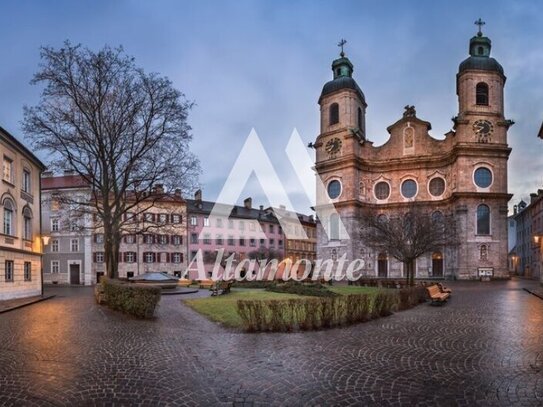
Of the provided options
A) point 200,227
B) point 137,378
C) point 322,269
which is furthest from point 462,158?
point 137,378

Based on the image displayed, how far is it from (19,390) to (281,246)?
66.3 m

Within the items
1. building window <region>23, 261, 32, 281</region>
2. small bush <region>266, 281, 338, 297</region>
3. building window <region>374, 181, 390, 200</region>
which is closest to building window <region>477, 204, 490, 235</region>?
building window <region>374, 181, 390, 200</region>

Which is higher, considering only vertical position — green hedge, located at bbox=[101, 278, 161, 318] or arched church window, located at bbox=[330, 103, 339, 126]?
arched church window, located at bbox=[330, 103, 339, 126]

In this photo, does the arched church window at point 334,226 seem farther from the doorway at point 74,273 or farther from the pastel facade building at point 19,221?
the pastel facade building at point 19,221

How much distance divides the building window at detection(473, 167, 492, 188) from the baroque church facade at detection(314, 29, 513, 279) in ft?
0.36

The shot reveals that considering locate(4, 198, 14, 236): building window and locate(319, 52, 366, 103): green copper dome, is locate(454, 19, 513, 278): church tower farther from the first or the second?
locate(4, 198, 14, 236): building window

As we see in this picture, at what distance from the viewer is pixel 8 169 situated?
22.9 meters

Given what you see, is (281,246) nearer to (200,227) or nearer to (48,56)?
(200,227)

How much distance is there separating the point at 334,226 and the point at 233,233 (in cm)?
1763

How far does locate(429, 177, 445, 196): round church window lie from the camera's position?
168 ft

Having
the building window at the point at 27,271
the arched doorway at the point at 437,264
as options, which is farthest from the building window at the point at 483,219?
the building window at the point at 27,271

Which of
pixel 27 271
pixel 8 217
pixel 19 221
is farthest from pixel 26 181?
pixel 27 271

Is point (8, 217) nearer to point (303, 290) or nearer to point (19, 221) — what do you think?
point (19, 221)

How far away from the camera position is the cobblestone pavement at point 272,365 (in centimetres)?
593
